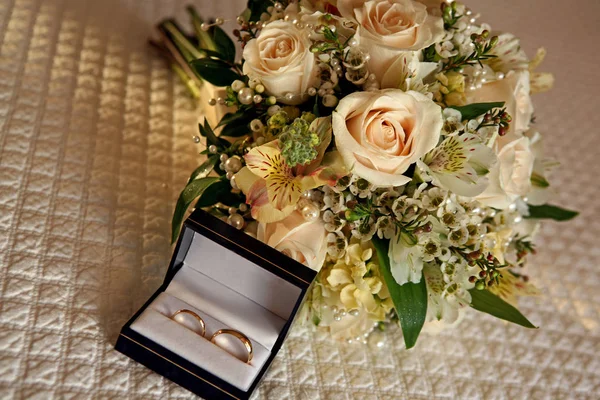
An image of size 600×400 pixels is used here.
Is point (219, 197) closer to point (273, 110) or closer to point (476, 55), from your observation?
point (273, 110)

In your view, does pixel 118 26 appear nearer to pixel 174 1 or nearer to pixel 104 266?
pixel 174 1

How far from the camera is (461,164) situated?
27.1 inches

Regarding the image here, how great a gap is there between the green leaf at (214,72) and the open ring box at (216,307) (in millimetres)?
249

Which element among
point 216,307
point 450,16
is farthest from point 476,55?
point 216,307

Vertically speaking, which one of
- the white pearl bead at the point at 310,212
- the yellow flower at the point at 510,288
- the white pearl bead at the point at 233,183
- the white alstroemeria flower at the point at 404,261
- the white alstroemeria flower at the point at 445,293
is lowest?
the yellow flower at the point at 510,288

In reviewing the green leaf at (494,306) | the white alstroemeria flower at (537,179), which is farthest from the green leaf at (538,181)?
the green leaf at (494,306)

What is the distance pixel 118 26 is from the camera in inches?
47.3

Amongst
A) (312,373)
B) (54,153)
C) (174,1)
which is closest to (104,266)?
(54,153)

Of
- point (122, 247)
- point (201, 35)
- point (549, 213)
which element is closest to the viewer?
point (122, 247)

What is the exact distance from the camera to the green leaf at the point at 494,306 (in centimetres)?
79

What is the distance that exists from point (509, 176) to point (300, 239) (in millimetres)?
307

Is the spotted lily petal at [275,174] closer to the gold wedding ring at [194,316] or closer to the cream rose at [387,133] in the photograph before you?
the cream rose at [387,133]

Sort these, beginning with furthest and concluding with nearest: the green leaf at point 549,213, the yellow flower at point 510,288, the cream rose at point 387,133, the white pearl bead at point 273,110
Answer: the green leaf at point 549,213 < the yellow flower at point 510,288 < the white pearl bead at point 273,110 < the cream rose at point 387,133

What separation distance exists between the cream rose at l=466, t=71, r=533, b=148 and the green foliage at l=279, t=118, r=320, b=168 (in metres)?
0.28
